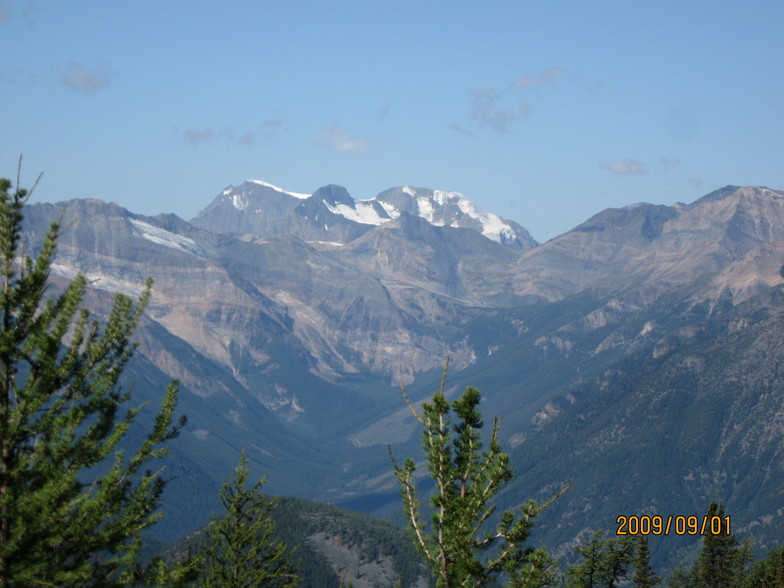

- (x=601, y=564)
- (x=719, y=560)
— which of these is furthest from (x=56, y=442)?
(x=719, y=560)

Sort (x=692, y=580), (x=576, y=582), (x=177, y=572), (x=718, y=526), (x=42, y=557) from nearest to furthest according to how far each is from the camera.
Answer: (x=42, y=557)
(x=177, y=572)
(x=576, y=582)
(x=718, y=526)
(x=692, y=580)

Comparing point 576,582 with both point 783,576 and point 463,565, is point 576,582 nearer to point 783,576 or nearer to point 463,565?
point 783,576

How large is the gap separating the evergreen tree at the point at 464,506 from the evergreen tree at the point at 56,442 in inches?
336

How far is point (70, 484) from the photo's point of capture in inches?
1075

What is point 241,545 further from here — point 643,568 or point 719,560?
point 719,560

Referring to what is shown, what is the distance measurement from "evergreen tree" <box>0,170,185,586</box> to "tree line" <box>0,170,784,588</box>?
0.04 meters

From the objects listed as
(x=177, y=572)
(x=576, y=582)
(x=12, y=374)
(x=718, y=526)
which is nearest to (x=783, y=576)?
(x=576, y=582)

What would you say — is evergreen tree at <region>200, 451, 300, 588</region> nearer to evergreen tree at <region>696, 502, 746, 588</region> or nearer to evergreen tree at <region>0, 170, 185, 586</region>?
evergreen tree at <region>0, 170, 185, 586</region>

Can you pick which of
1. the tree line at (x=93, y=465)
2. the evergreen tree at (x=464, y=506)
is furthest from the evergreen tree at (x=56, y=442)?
the evergreen tree at (x=464, y=506)

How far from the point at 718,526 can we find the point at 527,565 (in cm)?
8783

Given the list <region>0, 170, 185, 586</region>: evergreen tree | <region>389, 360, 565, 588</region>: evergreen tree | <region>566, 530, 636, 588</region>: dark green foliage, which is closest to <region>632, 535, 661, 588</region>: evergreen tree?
<region>566, 530, 636, 588</region>: dark green foliage

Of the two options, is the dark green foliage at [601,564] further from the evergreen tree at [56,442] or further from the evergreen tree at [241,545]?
the evergreen tree at [56,442]

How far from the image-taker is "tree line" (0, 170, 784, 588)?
27.1 m

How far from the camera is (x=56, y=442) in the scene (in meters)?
27.6
